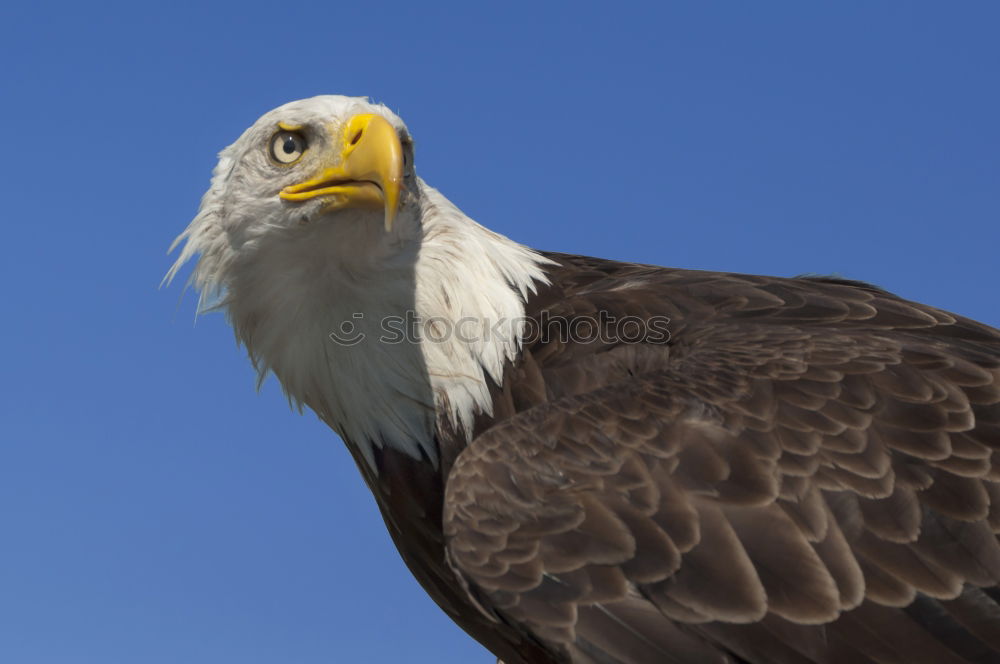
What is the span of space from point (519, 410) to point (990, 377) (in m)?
2.38

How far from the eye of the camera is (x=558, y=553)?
5781 millimetres

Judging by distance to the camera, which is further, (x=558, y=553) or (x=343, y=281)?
(x=343, y=281)

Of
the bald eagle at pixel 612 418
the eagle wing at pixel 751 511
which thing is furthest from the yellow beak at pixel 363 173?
the eagle wing at pixel 751 511

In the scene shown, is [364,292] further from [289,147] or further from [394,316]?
[289,147]

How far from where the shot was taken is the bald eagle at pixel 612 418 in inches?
228

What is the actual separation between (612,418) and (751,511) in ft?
2.54

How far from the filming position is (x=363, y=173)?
21.5 feet

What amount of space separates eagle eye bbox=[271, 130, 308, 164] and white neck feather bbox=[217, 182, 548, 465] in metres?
0.41

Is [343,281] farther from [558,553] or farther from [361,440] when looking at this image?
[558,553]

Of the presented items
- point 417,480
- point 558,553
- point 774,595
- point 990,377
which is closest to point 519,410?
point 417,480

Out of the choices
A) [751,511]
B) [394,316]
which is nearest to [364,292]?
[394,316]

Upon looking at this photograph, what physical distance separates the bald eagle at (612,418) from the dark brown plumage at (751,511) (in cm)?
1

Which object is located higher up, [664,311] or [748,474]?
[664,311]

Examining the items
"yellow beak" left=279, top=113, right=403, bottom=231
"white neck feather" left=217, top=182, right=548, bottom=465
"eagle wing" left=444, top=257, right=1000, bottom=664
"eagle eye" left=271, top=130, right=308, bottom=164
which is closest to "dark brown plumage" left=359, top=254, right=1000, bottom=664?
"eagle wing" left=444, top=257, right=1000, bottom=664
